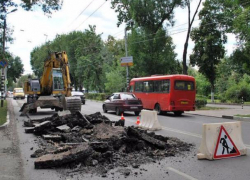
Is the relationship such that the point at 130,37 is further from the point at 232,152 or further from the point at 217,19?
the point at 232,152

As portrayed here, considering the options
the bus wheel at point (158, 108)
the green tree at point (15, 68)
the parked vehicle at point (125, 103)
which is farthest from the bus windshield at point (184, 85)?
the green tree at point (15, 68)

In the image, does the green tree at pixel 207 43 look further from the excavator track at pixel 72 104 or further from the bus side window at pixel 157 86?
the excavator track at pixel 72 104

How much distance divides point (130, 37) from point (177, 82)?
17.1m

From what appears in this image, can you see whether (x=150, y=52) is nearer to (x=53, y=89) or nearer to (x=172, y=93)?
(x=172, y=93)

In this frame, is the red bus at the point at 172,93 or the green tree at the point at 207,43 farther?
the green tree at the point at 207,43

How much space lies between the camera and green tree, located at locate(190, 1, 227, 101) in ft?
103

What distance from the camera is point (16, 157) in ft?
22.9

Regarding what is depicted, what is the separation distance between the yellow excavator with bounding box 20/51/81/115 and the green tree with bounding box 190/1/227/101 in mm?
18859

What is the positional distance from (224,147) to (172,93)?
1195cm

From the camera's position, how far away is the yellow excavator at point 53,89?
17.1 metres

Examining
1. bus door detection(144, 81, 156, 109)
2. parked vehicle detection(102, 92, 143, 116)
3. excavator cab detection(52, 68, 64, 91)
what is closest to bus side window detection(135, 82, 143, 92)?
bus door detection(144, 81, 156, 109)

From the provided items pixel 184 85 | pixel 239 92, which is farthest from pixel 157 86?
pixel 239 92

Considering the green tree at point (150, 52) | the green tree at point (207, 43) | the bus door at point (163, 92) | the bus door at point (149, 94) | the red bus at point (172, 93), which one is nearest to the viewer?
the red bus at point (172, 93)

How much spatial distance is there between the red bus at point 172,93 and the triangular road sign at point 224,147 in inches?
458
